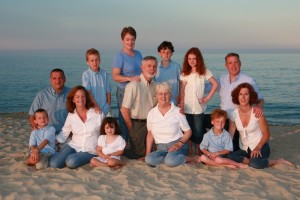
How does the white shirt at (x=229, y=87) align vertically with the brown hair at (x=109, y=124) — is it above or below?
above

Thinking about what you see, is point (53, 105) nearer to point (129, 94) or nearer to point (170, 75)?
point (129, 94)

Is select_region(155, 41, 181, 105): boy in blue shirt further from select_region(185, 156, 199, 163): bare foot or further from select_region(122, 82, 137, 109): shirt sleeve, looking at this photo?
select_region(185, 156, 199, 163): bare foot

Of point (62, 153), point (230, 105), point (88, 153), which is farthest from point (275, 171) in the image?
point (62, 153)

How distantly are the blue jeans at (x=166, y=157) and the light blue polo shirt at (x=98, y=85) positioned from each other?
4.14ft

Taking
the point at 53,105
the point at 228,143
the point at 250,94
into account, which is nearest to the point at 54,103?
the point at 53,105

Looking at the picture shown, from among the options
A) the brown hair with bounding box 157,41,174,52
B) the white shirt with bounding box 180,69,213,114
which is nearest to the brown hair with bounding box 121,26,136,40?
the brown hair with bounding box 157,41,174,52

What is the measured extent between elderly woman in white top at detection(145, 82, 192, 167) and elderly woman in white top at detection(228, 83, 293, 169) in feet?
2.69

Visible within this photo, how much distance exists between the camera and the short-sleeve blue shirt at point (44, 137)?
577 cm

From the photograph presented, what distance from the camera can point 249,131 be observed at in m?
5.70

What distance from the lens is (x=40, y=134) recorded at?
5793mm

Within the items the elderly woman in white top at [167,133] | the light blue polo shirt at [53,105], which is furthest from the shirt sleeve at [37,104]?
the elderly woman in white top at [167,133]

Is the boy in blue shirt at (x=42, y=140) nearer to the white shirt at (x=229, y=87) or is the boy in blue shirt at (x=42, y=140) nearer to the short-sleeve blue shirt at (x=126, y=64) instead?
the short-sleeve blue shirt at (x=126, y=64)

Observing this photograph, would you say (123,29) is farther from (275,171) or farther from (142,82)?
(275,171)

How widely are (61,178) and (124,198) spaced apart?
121 cm
